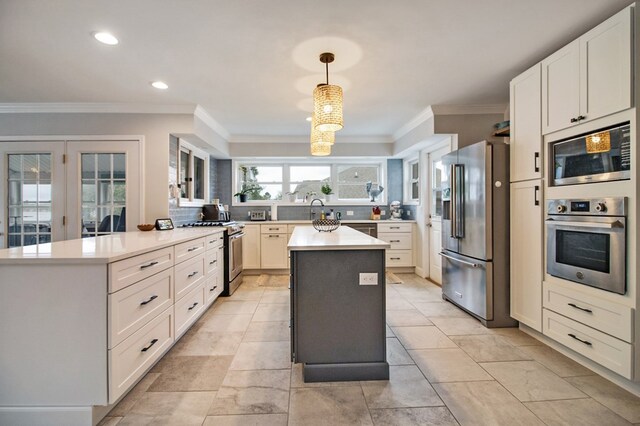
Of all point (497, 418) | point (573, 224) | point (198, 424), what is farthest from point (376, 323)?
point (573, 224)

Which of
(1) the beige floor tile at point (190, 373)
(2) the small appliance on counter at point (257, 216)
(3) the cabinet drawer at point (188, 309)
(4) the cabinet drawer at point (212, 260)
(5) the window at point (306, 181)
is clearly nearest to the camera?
(1) the beige floor tile at point (190, 373)

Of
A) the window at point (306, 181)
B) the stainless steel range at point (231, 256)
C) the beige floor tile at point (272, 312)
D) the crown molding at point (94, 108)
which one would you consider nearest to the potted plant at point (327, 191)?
the window at point (306, 181)

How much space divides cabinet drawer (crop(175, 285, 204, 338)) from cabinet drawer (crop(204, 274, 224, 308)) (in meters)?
0.13

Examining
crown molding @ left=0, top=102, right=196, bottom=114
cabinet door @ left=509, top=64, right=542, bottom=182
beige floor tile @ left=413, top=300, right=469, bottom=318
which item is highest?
crown molding @ left=0, top=102, right=196, bottom=114

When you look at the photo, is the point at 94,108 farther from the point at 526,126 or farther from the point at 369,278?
the point at 526,126

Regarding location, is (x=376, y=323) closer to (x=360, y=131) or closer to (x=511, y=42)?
(x=511, y=42)

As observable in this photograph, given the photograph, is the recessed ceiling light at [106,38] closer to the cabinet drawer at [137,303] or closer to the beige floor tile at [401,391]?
the cabinet drawer at [137,303]

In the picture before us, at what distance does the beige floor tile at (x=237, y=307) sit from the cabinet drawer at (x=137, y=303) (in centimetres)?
112

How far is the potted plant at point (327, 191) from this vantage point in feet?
18.3

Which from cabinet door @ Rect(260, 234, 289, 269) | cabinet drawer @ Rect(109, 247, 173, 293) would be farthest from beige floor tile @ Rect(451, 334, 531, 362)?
cabinet door @ Rect(260, 234, 289, 269)

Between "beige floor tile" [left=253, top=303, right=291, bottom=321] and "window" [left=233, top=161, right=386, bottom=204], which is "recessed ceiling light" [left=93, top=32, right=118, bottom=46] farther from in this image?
"window" [left=233, top=161, right=386, bottom=204]

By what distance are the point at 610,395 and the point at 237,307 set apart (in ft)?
10.6

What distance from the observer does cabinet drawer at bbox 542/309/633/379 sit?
183 centimetres

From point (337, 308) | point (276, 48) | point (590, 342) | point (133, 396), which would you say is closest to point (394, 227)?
point (590, 342)
